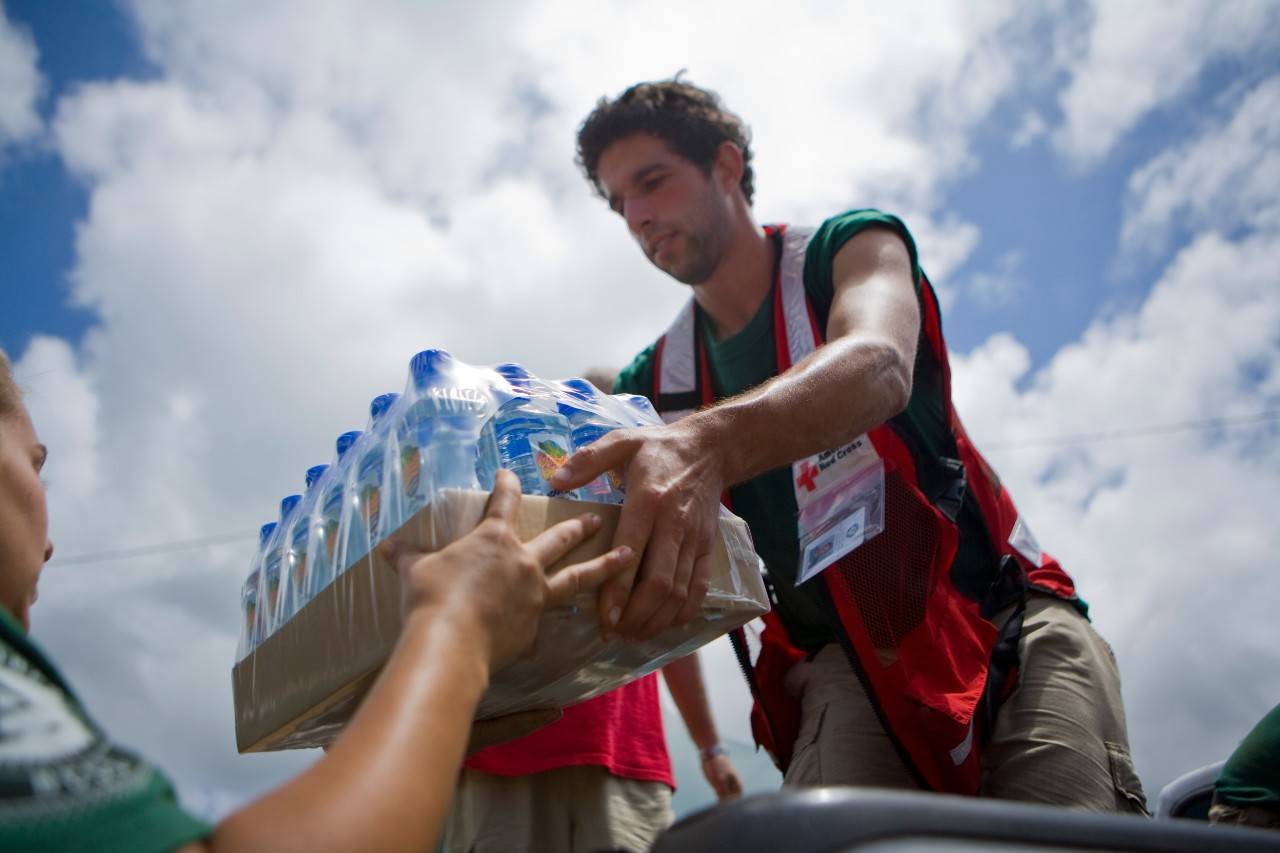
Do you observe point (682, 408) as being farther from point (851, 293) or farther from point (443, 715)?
point (443, 715)

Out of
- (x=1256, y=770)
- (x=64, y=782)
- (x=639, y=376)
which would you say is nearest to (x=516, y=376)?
(x=64, y=782)

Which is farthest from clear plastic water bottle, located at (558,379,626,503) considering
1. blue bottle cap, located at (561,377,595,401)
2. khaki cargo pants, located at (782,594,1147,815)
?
khaki cargo pants, located at (782,594,1147,815)

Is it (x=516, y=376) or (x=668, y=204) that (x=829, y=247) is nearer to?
(x=668, y=204)

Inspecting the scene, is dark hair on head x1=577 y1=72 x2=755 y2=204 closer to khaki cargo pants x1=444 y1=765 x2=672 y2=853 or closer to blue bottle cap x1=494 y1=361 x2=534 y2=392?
blue bottle cap x1=494 y1=361 x2=534 y2=392

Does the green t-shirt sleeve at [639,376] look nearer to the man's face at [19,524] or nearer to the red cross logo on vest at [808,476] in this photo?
the red cross logo on vest at [808,476]

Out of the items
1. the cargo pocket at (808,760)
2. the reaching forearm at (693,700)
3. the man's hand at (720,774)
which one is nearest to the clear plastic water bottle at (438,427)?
the cargo pocket at (808,760)

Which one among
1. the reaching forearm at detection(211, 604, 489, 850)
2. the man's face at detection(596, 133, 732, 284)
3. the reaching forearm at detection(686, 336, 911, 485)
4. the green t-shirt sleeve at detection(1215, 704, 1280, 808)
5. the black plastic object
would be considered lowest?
the green t-shirt sleeve at detection(1215, 704, 1280, 808)

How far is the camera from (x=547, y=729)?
9.06 ft

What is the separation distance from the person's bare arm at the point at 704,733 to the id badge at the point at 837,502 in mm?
1325

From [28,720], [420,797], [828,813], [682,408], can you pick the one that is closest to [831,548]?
[682,408]

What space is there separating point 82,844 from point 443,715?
1.02 ft

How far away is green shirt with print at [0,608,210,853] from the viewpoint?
0.74 meters

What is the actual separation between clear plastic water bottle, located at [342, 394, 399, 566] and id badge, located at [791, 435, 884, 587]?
0.99 m

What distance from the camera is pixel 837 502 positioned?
2320mm
